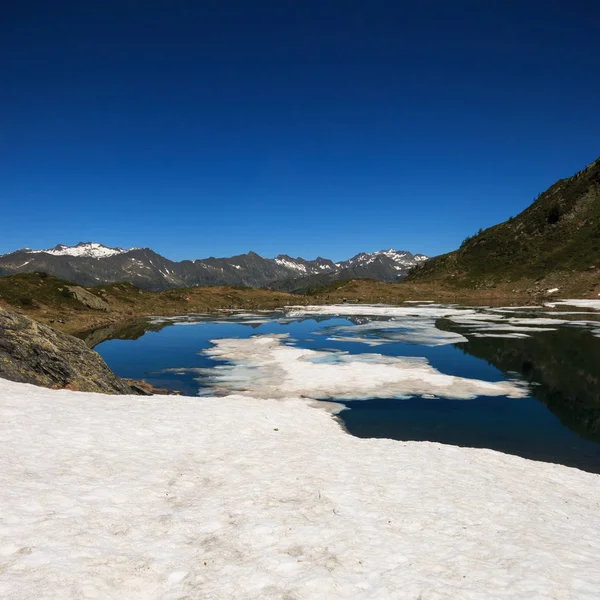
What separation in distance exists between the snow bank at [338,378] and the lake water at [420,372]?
100 mm

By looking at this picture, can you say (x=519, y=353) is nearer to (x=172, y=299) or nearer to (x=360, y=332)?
(x=360, y=332)

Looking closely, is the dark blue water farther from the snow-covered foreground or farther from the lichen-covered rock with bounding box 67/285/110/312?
the lichen-covered rock with bounding box 67/285/110/312

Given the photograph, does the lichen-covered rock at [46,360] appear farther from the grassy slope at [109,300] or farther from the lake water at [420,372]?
the grassy slope at [109,300]

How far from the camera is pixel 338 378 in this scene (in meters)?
34.0

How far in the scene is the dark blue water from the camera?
71.1 ft

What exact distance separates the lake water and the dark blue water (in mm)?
103

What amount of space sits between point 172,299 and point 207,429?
107 meters

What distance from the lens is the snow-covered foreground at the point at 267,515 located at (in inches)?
327

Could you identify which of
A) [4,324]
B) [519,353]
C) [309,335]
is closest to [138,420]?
[4,324]

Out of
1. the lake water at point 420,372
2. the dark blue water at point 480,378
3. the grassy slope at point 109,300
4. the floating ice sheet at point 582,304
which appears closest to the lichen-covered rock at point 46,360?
the dark blue water at point 480,378

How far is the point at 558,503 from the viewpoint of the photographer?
13.4m

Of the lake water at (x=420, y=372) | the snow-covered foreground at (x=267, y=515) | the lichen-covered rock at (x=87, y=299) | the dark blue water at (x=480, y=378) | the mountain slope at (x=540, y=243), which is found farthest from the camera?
the mountain slope at (x=540, y=243)

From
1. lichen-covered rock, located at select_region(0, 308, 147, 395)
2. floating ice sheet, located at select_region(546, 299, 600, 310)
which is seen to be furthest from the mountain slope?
lichen-covered rock, located at select_region(0, 308, 147, 395)

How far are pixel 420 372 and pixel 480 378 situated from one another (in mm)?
4918
